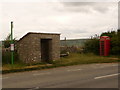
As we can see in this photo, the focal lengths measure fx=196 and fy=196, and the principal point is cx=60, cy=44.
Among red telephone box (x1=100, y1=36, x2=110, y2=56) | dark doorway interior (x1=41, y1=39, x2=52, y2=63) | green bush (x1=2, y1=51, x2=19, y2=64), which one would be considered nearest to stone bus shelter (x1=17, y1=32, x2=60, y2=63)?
dark doorway interior (x1=41, y1=39, x2=52, y2=63)

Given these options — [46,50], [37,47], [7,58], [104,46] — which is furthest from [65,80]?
[104,46]

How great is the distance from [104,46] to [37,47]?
448 inches

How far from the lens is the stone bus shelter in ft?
65.6

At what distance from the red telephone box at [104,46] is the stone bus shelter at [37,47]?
8533mm

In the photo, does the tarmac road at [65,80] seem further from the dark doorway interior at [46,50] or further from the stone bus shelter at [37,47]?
the dark doorway interior at [46,50]

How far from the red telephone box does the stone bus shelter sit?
8.53 m

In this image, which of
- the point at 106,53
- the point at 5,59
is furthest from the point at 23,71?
the point at 106,53

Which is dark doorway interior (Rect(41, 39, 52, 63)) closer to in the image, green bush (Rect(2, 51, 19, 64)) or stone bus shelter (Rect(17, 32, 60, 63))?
stone bus shelter (Rect(17, 32, 60, 63))

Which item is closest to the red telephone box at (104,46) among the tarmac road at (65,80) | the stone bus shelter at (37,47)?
the stone bus shelter at (37,47)

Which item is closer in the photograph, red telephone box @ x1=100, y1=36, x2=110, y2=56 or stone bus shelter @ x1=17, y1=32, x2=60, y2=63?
stone bus shelter @ x1=17, y1=32, x2=60, y2=63

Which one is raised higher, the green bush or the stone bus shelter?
the stone bus shelter

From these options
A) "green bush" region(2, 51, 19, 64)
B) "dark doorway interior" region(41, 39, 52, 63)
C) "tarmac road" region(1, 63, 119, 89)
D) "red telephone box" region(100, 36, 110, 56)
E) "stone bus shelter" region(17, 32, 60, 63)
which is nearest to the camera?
"tarmac road" region(1, 63, 119, 89)

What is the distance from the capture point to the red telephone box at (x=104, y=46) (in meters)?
27.5

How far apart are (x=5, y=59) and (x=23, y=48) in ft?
7.68
